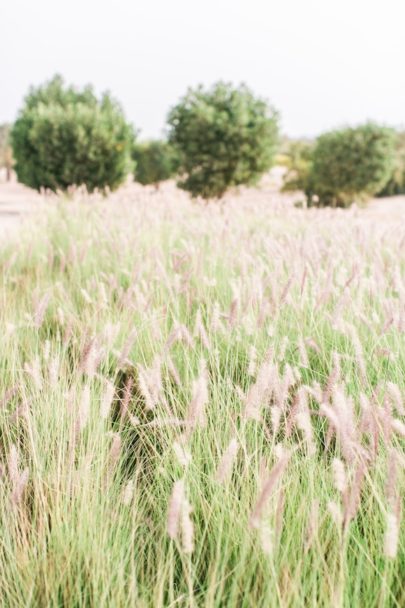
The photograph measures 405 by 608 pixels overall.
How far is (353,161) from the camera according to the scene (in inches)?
698

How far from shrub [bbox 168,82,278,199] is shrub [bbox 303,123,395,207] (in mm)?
3114

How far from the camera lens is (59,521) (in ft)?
4.35

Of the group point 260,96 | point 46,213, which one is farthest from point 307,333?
point 260,96

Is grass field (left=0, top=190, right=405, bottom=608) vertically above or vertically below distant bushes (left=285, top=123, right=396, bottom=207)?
below

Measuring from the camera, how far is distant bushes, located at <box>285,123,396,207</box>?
58.2 feet

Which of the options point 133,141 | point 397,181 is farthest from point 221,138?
point 397,181

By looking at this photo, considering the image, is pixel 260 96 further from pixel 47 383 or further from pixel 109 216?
pixel 47 383

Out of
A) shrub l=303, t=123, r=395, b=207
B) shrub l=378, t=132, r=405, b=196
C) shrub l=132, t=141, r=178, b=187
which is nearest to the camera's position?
shrub l=303, t=123, r=395, b=207

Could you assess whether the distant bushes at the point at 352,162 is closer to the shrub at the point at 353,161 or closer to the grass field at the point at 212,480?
the shrub at the point at 353,161

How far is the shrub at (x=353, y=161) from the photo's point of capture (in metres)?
17.7

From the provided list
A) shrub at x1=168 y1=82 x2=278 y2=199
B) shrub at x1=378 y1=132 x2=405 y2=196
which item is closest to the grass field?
shrub at x1=168 y1=82 x2=278 y2=199

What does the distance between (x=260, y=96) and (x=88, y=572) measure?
15748 millimetres

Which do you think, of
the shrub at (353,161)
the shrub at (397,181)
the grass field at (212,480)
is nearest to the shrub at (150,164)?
the shrub at (353,161)

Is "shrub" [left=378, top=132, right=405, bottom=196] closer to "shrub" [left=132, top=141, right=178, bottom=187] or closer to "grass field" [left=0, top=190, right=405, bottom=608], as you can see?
"shrub" [left=132, top=141, right=178, bottom=187]
